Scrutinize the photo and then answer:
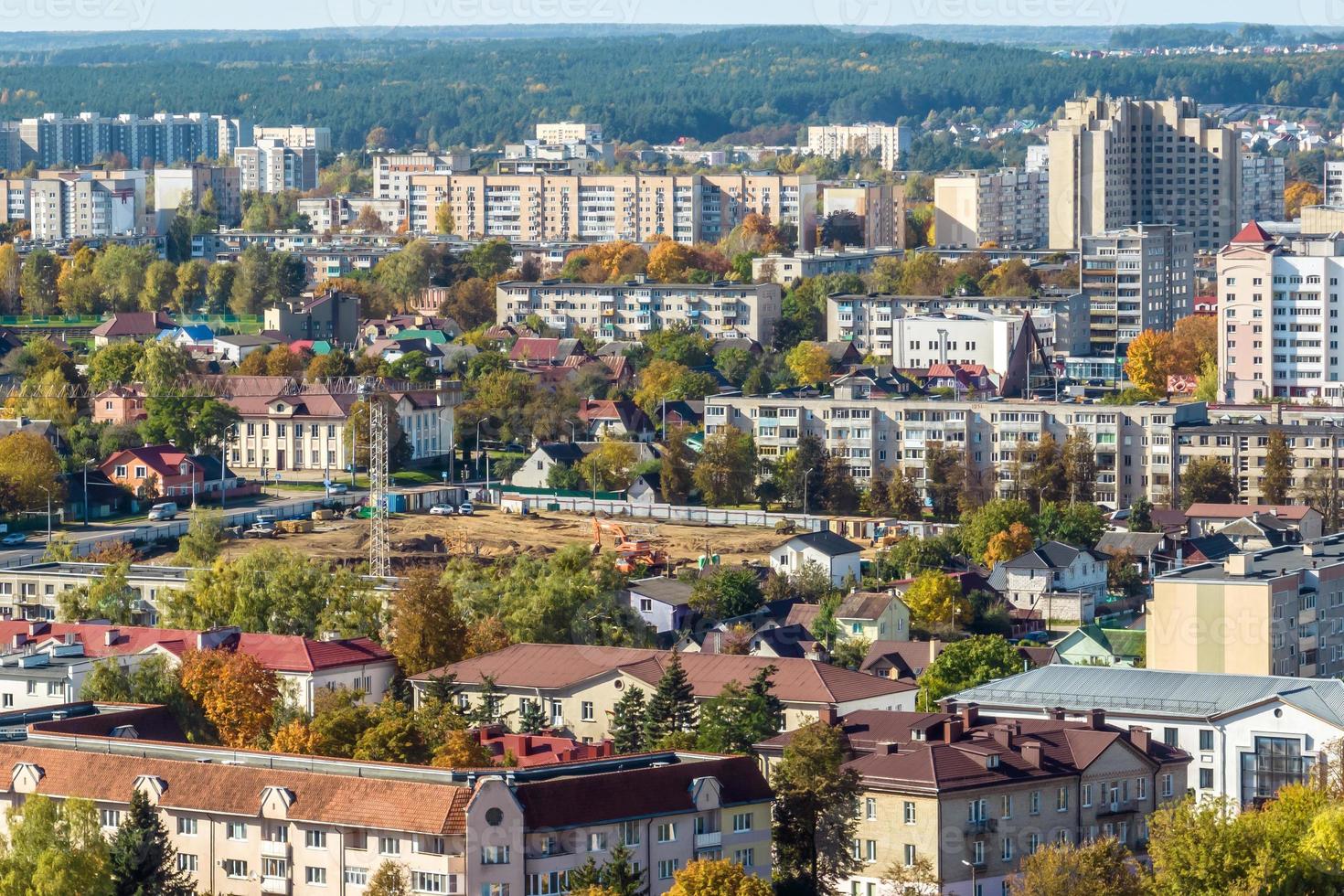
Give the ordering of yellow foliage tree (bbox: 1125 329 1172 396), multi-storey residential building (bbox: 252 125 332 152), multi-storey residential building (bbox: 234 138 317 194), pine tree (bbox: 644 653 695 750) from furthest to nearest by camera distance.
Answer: multi-storey residential building (bbox: 252 125 332 152)
multi-storey residential building (bbox: 234 138 317 194)
yellow foliage tree (bbox: 1125 329 1172 396)
pine tree (bbox: 644 653 695 750)

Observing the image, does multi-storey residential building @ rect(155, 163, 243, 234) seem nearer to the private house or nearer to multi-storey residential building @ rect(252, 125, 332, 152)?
multi-storey residential building @ rect(252, 125, 332, 152)

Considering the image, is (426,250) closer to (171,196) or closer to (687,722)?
(171,196)

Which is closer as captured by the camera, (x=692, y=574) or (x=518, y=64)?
(x=692, y=574)

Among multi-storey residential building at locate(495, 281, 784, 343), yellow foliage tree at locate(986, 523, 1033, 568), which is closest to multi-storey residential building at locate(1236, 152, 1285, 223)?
multi-storey residential building at locate(495, 281, 784, 343)

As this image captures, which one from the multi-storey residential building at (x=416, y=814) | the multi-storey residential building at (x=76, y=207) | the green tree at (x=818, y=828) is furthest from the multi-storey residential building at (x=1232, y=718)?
the multi-storey residential building at (x=76, y=207)

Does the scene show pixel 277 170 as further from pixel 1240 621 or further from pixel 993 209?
pixel 1240 621

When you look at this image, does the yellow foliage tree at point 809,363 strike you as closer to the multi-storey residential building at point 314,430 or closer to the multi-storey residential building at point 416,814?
the multi-storey residential building at point 314,430

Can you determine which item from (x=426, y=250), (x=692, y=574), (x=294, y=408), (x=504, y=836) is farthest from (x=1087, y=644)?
(x=426, y=250)
